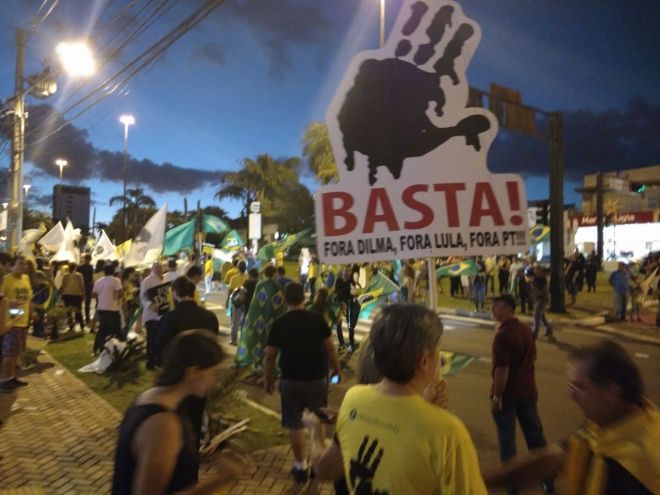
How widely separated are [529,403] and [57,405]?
5.76 m

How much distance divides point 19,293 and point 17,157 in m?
9.78

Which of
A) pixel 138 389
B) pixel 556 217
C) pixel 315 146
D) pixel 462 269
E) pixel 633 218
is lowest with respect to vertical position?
pixel 138 389

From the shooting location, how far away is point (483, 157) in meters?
3.42

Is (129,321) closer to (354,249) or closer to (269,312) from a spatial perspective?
(269,312)

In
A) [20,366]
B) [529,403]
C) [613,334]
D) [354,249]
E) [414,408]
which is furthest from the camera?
[613,334]

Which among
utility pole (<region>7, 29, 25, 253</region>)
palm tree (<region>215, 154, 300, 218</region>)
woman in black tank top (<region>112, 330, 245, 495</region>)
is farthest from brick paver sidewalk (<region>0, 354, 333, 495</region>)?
palm tree (<region>215, 154, 300, 218</region>)

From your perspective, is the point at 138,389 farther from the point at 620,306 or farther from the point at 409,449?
the point at 620,306

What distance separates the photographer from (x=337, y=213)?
340 centimetres

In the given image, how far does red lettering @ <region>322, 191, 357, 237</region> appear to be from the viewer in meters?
3.38

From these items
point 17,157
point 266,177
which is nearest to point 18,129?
point 17,157

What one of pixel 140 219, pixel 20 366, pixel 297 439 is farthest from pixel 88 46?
pixel 140 219

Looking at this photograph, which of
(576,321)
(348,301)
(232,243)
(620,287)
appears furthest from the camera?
(232,243)

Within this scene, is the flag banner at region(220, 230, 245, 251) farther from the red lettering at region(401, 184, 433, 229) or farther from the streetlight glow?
the red lettering at region(401, 184, 433, 229)

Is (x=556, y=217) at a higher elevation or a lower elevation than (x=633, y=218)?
lower
